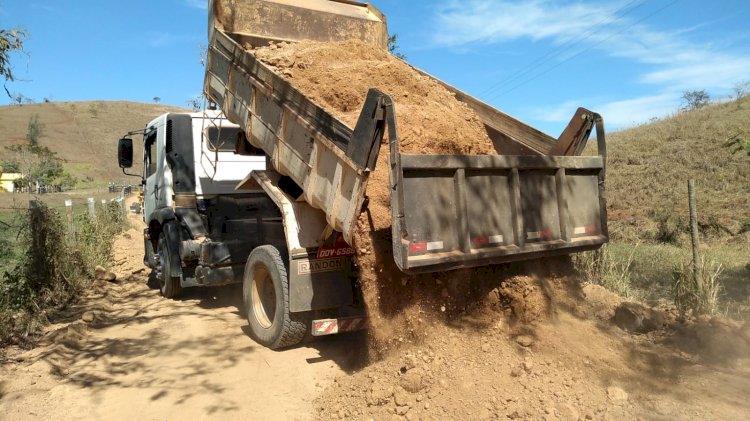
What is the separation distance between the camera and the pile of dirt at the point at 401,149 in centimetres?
379

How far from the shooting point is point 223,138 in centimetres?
691

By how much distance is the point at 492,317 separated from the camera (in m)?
3.97

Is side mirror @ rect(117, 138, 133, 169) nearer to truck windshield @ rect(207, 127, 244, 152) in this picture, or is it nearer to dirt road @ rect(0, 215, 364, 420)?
truck windshield @ rect(207, 127, 244, 152)

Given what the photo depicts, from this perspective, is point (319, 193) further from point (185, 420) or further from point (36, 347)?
point (36, 347)

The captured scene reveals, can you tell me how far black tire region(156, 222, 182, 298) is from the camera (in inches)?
267

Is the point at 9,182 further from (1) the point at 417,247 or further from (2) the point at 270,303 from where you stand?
(1) the point at 417,247

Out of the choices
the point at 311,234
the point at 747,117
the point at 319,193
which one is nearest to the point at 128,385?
the point at 311,234

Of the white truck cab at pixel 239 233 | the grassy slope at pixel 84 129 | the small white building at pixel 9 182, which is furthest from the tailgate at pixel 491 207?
the grassy slope at pixel 84 129

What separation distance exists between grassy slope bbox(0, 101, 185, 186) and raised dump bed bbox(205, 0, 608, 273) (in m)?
50.1

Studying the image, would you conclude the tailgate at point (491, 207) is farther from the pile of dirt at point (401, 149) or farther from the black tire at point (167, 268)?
the black tire at point (167, 268)

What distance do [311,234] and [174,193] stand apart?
124 inches

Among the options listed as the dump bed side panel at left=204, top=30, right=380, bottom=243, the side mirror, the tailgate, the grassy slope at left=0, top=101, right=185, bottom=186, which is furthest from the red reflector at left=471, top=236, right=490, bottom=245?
the grassy slope at left=0, top=101, right=185, bottom=186

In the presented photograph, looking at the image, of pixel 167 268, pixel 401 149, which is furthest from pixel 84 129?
pixel 401 149

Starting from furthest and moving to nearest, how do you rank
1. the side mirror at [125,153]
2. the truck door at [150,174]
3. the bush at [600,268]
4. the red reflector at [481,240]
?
the side mirror at [125,153] < the truck door at [150,174] < the bush at [600,268] < the red reflector at [481,240]
